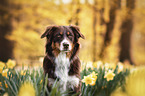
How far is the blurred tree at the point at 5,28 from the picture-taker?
9064mm

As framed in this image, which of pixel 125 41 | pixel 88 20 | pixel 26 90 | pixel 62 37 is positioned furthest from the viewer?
pixel 88 20

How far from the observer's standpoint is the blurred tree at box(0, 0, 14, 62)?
906cm

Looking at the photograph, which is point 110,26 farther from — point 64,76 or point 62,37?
point 64,76

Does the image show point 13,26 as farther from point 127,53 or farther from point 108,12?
point 127,53

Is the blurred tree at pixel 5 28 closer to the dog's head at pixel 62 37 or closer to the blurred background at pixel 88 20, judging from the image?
the blurred background at pixel 88 20

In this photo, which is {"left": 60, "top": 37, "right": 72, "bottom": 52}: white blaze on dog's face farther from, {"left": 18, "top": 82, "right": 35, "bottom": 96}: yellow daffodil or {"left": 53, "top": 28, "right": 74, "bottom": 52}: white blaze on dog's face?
{"left": 18, "top": 82, "right": 35, "bottom": 96}: yellow daffodil

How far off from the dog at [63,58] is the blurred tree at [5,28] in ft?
23.7

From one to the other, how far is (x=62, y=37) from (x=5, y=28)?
7.82 metres

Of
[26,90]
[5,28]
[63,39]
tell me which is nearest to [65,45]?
[63,39]

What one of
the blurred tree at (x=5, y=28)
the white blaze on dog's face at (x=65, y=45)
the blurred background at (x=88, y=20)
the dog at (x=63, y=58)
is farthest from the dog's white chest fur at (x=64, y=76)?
the blurred tree at (x=5, y=28)

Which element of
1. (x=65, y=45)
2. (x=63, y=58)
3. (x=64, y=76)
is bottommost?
(x=64, y=76)

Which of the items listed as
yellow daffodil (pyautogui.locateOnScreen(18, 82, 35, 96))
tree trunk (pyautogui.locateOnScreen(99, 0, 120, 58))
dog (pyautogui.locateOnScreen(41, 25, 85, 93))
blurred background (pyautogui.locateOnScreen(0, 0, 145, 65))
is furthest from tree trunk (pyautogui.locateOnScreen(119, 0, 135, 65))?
yellow daffodil (pyautogui.locateOnScreen(18, 82, 35, 96))

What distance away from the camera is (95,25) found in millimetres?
9406

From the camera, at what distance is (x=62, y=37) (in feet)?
8.47
